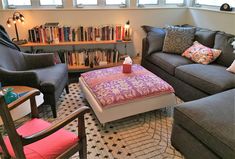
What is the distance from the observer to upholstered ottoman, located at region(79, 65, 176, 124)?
2.14m

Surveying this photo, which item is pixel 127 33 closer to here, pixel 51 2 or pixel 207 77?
pixel 51 2

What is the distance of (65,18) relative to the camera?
3584 millimetres

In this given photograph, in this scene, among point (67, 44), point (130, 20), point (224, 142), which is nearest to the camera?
point (224, 142)

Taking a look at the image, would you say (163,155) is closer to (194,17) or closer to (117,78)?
(117,78)

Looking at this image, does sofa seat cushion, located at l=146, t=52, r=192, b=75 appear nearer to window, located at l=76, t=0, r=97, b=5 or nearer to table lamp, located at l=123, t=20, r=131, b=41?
table lamp, located at l=123, t=20, r=131, b=41

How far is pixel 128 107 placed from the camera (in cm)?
223

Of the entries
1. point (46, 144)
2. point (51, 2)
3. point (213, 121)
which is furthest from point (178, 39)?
point (46, 144)

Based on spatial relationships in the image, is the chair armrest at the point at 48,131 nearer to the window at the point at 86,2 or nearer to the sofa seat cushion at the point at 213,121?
the sofa seat cushion at the point at 213,121

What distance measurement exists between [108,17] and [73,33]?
69 centimetres

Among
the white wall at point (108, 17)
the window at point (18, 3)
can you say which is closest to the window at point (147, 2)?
the white wall at point (108, 17)

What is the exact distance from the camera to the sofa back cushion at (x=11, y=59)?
99.0 inches

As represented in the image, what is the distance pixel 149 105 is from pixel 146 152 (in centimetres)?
55

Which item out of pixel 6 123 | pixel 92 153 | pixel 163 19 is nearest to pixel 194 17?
pixel 163 19

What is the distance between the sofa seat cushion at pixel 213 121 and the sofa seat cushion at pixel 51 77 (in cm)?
137
